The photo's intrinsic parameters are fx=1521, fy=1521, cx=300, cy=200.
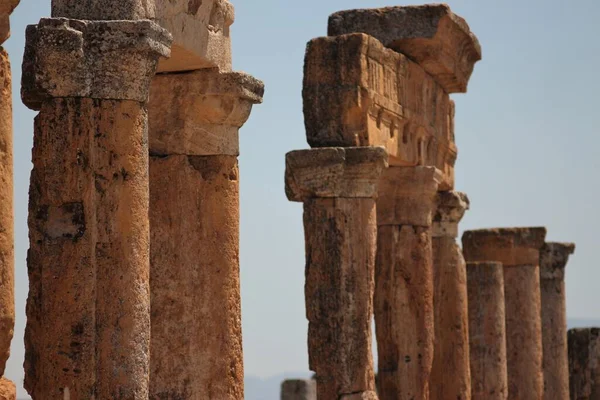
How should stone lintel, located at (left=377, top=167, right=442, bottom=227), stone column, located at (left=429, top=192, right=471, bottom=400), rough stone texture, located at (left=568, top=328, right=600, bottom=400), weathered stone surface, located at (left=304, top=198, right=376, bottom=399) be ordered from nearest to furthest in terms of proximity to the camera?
weathered stone surface, located at (left=304, top=198, right=376, bottom=399)
stone lintel, located at (left=377, top=167, right=442, bottom=227)
stone column, located at (left=429, top=192, right=471, bottom=400)
rough stone texture, located at (left=568, top=328, right=600, bottom=400)

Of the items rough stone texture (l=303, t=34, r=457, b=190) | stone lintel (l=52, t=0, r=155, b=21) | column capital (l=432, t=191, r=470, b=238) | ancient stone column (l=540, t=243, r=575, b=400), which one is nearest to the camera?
stone lintel (l=52, t=0, r=155, b=21)

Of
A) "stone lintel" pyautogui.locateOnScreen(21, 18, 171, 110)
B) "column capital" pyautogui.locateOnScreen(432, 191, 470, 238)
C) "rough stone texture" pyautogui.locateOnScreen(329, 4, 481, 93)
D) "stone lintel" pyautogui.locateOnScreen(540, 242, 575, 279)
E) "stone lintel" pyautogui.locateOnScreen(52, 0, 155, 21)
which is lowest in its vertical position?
Result: "stone lintel" pyautogui.locateOnScreen(540, 242, 575, 279)

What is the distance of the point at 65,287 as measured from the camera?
29.4 ft

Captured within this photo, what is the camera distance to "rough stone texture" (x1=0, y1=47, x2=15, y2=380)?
8.77 metres

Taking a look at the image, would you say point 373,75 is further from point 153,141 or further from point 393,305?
point 153,141

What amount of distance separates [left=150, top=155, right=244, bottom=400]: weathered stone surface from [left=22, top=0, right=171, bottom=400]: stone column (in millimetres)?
1669

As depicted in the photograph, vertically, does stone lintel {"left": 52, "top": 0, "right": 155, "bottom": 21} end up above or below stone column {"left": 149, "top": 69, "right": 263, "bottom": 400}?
above

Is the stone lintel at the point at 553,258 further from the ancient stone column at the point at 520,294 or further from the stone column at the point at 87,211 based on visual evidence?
the stone column at the point at 87,211

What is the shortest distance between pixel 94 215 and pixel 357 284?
21.1 feet

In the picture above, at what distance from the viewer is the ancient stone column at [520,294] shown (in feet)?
76.7

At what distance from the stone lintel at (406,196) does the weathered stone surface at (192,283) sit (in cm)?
702

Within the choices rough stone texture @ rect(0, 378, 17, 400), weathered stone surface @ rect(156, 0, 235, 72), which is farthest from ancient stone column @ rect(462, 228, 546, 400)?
rough stone texture @ rect(0, 378, 17, 400)

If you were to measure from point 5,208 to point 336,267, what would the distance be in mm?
6633

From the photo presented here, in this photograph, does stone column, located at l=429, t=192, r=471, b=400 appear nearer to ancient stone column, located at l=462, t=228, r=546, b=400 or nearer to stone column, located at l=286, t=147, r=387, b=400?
ancient stone column, located at l=462, t=228, r=546, b=400
